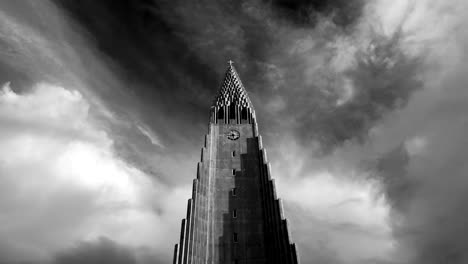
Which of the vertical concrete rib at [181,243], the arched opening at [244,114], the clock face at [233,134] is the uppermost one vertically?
the arched opening at [244,114]

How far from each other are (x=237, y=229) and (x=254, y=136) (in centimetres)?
1423

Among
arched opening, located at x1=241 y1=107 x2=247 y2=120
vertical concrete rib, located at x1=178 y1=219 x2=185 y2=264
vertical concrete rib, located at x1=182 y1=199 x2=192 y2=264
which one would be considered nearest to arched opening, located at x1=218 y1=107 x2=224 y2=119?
arched opening, located at x1=241 y1=107 x2=247 y2=120

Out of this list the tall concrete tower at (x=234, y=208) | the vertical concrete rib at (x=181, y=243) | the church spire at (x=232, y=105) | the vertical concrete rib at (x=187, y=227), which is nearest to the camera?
the vertical concrete rib at (x=181, y=243)

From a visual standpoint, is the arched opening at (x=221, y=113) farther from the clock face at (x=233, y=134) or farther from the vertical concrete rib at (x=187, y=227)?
Result: the vertical concrete rib at (x=187, y=227)

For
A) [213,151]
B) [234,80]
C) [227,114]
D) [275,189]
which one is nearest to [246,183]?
[275,189]

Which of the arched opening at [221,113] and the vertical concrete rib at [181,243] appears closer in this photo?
the vertical concrete rib at [181,243]

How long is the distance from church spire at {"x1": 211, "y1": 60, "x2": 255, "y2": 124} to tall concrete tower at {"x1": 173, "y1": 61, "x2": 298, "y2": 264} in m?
1.40

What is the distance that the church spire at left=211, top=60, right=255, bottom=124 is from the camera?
48875 millimetres

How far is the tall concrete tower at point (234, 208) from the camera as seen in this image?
108 ft

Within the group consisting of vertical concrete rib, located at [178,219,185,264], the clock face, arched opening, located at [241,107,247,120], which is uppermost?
arched opening, located at [241,107,247,120]

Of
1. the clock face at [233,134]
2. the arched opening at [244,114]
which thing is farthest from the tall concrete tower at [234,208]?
the arched opening at [244,114]

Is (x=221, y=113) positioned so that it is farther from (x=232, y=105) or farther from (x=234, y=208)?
(x=234, y=208)

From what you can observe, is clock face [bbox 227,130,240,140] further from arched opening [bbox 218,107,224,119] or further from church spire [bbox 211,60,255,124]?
arched opening [bbox 218,107,224,119]

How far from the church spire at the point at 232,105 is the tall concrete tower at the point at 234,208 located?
1.40m
